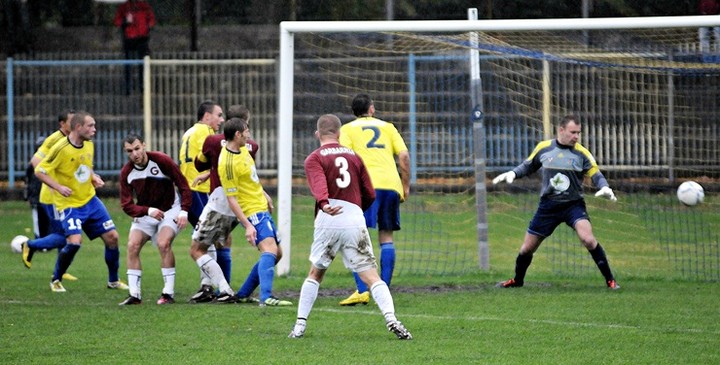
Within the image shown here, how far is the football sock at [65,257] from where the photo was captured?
1294 centimetres

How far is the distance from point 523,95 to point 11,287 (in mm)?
7443

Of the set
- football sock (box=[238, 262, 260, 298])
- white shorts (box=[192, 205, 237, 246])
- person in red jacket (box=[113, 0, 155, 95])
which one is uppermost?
person in red jacket (box=[113, 0, 155, 95])

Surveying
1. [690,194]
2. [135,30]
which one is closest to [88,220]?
[690,194]

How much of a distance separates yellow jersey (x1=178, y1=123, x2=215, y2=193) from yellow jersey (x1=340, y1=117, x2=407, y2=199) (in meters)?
1.49

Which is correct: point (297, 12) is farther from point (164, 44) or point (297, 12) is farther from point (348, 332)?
point (348, 332)

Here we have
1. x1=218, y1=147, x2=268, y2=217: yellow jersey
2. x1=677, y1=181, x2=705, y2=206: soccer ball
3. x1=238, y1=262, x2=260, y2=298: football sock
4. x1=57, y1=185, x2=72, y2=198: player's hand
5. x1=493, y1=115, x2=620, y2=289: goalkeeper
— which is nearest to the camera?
x1=218, y1=147, x2=268, y2=217: yellow jersey

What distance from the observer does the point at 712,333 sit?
31.7ft

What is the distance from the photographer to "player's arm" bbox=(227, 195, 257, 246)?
11.0 meters

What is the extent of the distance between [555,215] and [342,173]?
405cm

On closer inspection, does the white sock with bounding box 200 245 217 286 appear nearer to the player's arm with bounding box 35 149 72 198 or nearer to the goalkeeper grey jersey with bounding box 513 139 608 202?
the player's arm with bounding box 35 149 72 198

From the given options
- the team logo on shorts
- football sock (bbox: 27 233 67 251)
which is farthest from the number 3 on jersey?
football sock (bbox: 27 233 67 251)

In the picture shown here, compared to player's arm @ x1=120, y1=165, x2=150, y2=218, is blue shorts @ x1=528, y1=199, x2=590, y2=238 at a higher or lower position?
lower

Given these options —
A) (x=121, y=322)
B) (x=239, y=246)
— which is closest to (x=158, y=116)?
(x=239, y=246)

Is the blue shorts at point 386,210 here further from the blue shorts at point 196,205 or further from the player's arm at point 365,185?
the player's arm at point 365,185
